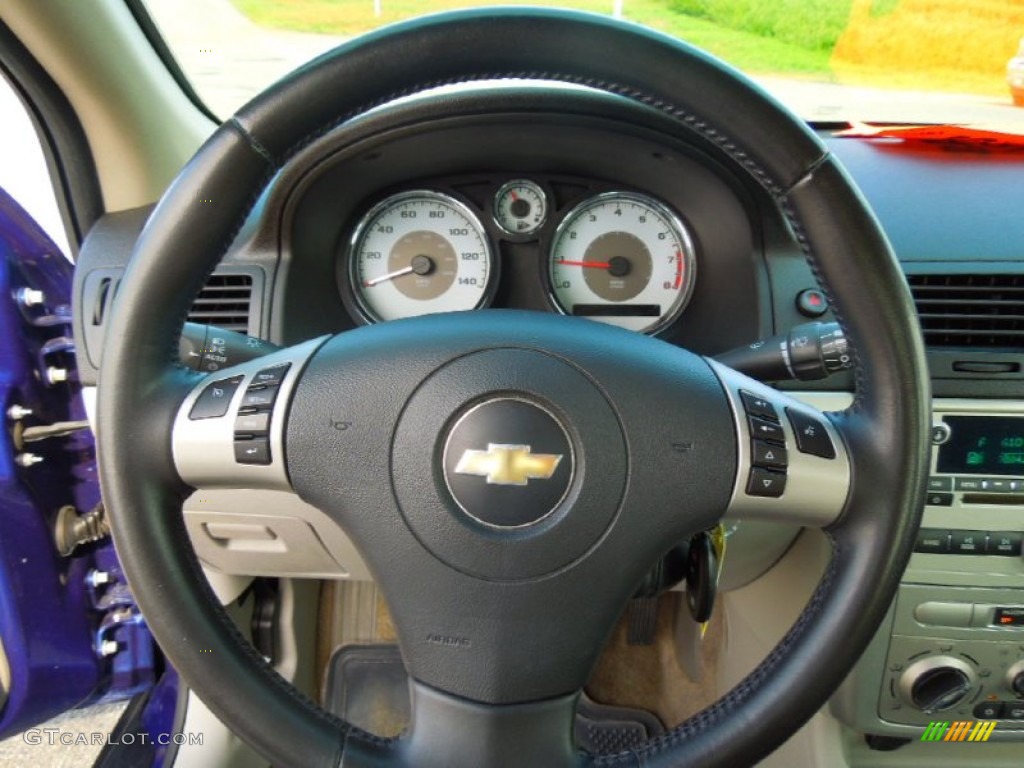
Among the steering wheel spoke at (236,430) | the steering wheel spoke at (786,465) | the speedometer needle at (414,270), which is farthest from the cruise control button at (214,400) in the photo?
the speedometer needle at (414,270)

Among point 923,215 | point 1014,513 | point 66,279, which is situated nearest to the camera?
point 1014,513

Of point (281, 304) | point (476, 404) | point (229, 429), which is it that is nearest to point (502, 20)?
point (476, 404)

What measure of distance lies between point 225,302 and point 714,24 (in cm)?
96

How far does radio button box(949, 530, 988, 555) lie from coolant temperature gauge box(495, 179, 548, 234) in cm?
88

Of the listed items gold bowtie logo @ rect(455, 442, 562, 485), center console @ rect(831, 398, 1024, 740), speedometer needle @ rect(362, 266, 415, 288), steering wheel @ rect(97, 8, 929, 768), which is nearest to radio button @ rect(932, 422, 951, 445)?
center console @ rect(831, 398, 1024, 740)

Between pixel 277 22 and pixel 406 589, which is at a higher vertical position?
pixel 277 22

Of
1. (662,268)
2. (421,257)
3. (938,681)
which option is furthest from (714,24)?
(938,681)

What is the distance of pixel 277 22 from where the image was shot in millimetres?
1504

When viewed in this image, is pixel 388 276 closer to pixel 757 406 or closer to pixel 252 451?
pixel 252 451

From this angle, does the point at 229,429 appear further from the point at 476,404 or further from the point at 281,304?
the point at 281,304

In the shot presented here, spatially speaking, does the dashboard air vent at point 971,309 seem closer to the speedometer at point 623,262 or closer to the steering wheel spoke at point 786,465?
the speedometer at point 623,262

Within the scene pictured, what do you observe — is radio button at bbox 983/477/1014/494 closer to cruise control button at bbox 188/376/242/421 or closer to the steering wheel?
the steering wheel

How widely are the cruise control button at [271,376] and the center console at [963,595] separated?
3.30 feet

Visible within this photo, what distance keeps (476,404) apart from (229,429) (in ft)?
0.78
